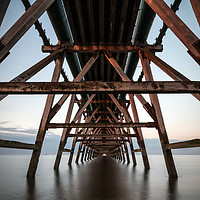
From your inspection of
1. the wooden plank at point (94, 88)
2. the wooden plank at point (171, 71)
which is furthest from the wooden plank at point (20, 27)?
the wooden plank at point (171, 71)

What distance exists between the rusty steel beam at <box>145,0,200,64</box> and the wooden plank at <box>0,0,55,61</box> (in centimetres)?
163

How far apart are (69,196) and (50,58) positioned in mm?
2920

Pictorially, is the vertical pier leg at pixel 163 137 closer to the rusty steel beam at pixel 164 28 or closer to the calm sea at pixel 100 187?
the calm sea at pixel 100 187

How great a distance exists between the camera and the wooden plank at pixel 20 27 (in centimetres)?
227

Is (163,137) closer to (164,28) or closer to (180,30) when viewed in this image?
(164,28)

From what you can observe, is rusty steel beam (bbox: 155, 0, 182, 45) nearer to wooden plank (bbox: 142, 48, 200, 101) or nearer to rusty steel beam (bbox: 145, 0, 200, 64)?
wooden plank (bbox: 142, 48, 200, 101)

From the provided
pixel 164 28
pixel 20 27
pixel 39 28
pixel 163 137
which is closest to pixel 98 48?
pixel 39 28

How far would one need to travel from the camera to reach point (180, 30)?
2.20 metres

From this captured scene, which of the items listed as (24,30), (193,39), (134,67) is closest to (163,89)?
(193,39)

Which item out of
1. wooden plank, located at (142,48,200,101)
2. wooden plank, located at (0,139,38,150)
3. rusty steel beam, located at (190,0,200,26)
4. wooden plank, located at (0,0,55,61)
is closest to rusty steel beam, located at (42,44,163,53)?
wooden plank, located at (142,48,200,101)

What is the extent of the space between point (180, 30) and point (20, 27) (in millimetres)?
2105

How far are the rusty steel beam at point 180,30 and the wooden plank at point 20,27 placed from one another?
1.63 m

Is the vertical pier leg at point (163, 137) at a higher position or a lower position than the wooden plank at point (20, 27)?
lower

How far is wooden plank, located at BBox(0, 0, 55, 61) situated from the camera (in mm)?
2273
